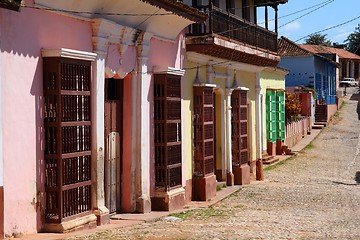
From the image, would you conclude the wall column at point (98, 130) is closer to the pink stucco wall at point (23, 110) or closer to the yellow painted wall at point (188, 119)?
the pink stucco wall at point (23, 110)

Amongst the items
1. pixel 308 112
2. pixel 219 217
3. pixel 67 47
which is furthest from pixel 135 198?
pixel 308 112

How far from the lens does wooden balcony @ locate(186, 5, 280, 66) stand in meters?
14.3

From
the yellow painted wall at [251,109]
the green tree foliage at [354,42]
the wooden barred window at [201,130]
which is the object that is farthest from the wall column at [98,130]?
the green tree foliage at [354,42]

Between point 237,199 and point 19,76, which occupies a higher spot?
point 19,76

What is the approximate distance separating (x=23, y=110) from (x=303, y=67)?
36681 millimetres

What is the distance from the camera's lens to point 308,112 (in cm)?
3784

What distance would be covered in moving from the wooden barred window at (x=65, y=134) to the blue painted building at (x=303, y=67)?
3404 centimetres

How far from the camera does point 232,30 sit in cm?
1587

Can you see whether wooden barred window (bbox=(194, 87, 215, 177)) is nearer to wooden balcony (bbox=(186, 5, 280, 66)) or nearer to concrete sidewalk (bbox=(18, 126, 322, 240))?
concrete sidewalk (bbox=(18, 126, 322, 240))

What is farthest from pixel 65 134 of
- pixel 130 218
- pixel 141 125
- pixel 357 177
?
pixel 357 177

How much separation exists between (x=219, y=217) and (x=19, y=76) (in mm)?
4981

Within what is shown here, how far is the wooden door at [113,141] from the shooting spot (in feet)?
37.9

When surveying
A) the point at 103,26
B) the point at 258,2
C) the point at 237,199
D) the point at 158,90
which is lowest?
the point at 237,199

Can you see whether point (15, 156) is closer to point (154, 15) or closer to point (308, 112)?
point (154, 15)
